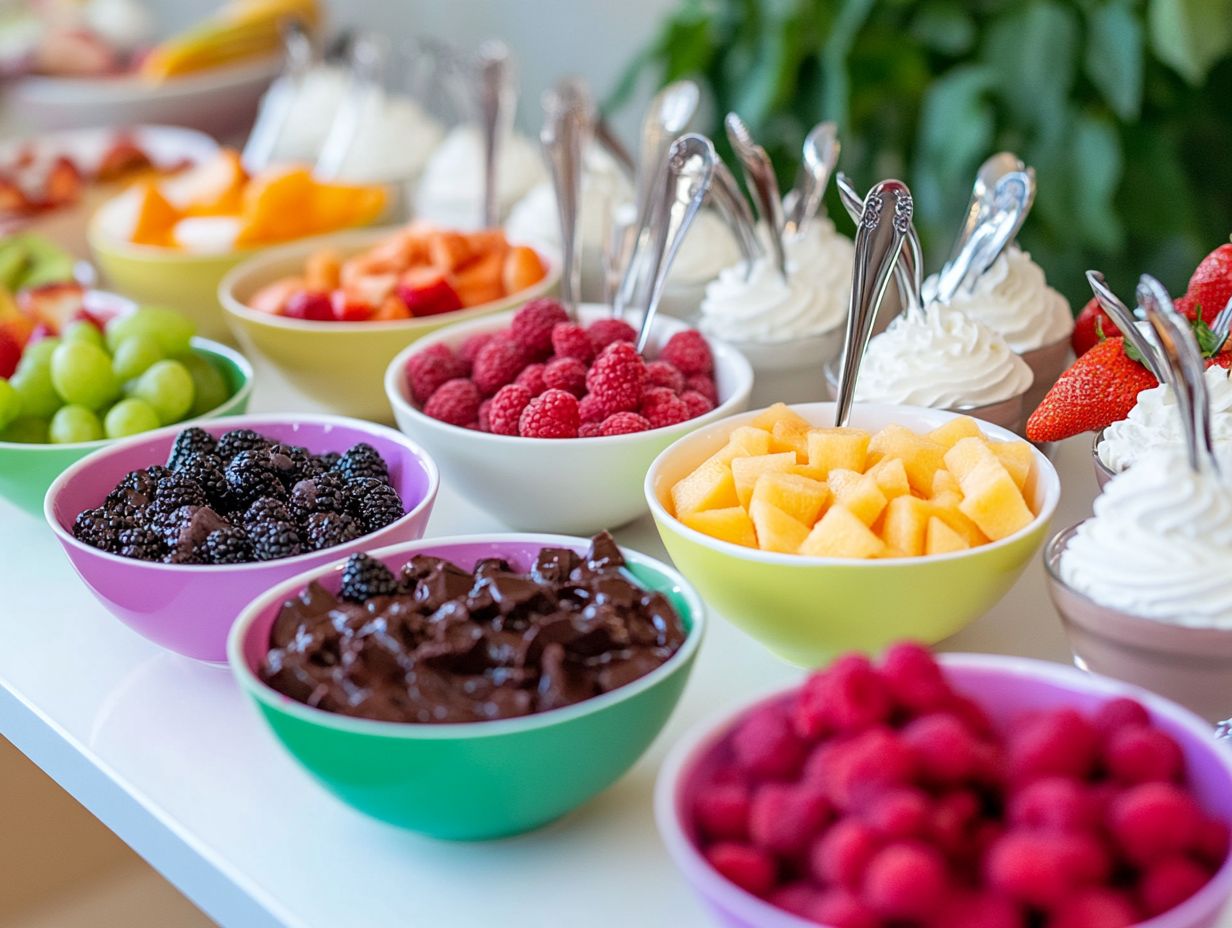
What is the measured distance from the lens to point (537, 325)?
4.09 feet

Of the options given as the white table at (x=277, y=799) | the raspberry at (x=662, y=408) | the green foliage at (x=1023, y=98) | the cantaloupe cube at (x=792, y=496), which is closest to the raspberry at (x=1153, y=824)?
the white table at (x=277, y=799)

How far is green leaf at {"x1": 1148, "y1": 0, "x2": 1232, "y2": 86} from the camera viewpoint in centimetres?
192

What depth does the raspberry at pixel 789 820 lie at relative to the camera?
631 millimetres

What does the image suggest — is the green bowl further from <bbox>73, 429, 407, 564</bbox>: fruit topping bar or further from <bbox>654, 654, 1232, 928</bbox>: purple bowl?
<bbox>654, 654, 1232, 928</bbox>: purple bowl

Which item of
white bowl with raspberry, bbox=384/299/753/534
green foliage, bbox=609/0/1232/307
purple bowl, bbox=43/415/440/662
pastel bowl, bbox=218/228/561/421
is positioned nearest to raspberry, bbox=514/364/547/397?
white bowl with raspberry, bbox=384/299/753/534

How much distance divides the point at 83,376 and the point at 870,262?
72cm

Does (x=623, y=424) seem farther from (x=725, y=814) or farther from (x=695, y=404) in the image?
(x=725, y=814)

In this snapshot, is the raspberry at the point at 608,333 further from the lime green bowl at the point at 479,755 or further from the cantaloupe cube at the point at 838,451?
the lime green bowl at the point at 479,755

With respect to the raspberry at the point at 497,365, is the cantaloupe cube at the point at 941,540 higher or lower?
higher

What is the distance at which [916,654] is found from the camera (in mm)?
689

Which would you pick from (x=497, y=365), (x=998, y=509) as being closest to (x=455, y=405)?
(x=497, y=365)

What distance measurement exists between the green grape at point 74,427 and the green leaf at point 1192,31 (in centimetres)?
153

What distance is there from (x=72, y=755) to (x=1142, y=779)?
27.1 inches

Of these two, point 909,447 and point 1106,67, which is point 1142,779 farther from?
point 1106,67
